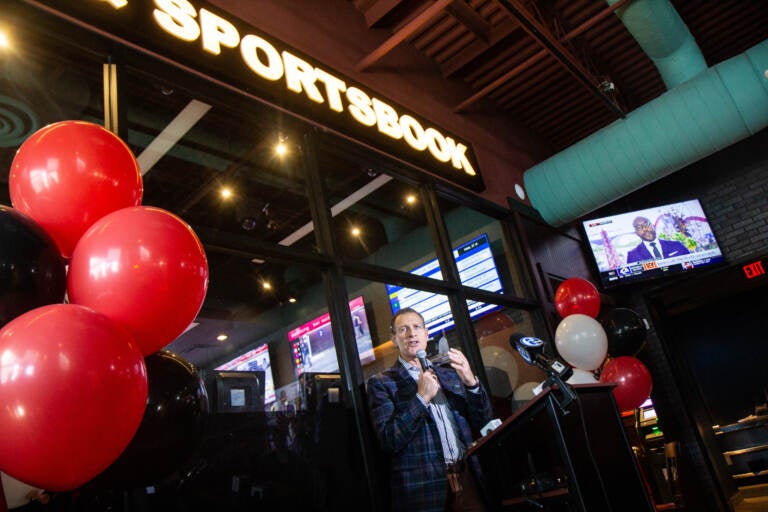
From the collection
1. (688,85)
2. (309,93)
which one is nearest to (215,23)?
(309,93)

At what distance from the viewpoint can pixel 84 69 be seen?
2.57 m

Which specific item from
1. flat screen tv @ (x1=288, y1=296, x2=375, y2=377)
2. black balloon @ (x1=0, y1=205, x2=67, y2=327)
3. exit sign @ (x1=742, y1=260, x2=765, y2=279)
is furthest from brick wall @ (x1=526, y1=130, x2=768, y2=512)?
black balloon @ (x1=0, y1=205, x2=67, y2=327)

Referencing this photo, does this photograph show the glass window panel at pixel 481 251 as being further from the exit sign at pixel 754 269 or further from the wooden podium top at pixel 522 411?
the exit sign at pixel 754 269

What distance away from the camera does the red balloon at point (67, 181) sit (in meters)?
1.38

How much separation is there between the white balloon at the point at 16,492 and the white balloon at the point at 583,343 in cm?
311

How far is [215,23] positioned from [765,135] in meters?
7.00

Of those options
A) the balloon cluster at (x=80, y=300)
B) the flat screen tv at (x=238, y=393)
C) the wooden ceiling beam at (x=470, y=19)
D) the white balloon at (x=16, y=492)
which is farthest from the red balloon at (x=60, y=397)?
the wooden ceiling beam at (x=470, y=19)

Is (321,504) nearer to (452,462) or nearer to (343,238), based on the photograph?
(452,462)

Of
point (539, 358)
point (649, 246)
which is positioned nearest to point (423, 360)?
point (539, 358)

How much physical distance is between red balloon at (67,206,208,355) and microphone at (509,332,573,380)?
1.55 meters

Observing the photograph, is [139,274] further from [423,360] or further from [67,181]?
[423,360]

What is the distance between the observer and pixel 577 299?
437 cm

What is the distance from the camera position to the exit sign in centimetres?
692

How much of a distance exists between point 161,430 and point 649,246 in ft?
21.8
